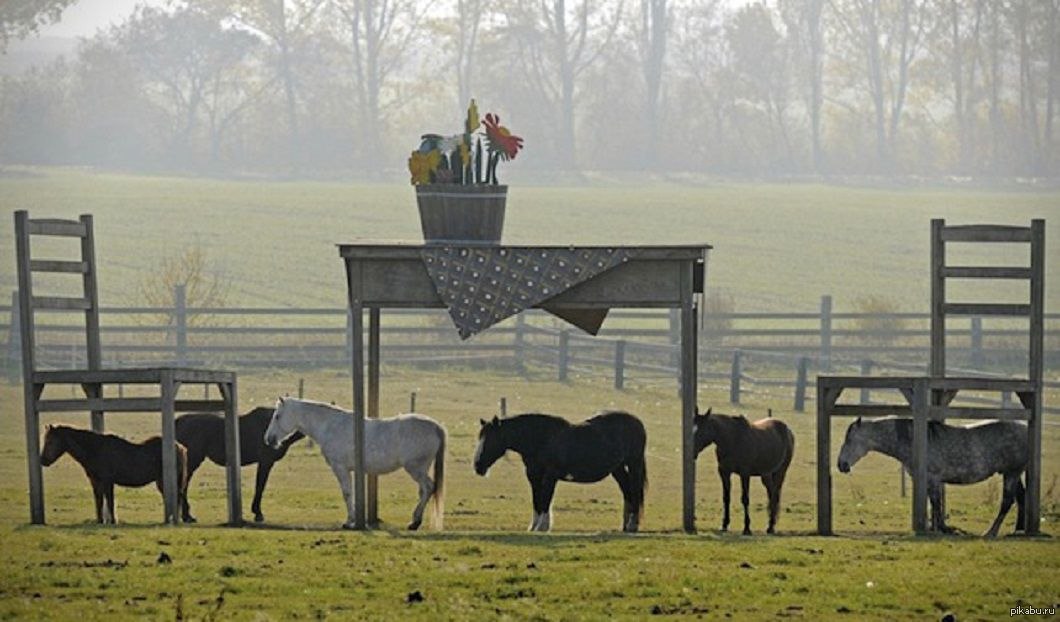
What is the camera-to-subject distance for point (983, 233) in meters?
14.3

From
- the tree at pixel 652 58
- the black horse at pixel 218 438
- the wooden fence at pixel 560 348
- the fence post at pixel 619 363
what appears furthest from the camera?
the tree at pixel 652 58

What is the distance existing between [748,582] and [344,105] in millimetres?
76681

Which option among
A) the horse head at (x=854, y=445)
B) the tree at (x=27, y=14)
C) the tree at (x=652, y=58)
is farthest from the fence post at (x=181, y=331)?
the tree at (x=652, y=58)

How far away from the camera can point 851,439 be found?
47.6 ft

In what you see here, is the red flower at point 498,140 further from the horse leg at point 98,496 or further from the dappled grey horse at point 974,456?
the horse leg at point 98,496

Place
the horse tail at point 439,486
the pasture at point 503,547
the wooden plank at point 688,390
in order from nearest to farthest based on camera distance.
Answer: the pasture at point 503,547 → the wooden plank at point 688,390 → the horse tail at point 439,486

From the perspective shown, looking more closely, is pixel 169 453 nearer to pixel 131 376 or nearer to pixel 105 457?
pixel 131 376

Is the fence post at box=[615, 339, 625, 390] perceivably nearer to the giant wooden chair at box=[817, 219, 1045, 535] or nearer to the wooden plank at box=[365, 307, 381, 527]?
the wooden plank at box=[365, 307, 381, 527]

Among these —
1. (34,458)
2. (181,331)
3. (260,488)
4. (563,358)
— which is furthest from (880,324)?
(34,458)

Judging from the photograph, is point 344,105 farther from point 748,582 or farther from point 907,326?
point 748,582

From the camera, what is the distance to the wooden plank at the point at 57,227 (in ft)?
46.1

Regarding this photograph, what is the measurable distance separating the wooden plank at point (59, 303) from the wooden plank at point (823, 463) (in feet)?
15.4

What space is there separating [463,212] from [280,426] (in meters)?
2.08

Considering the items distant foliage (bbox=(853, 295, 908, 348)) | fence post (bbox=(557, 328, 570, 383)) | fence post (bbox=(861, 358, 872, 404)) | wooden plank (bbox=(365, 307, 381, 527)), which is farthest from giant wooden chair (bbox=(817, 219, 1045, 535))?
distant foliage (bbox=(853, 295, 908, 348))
